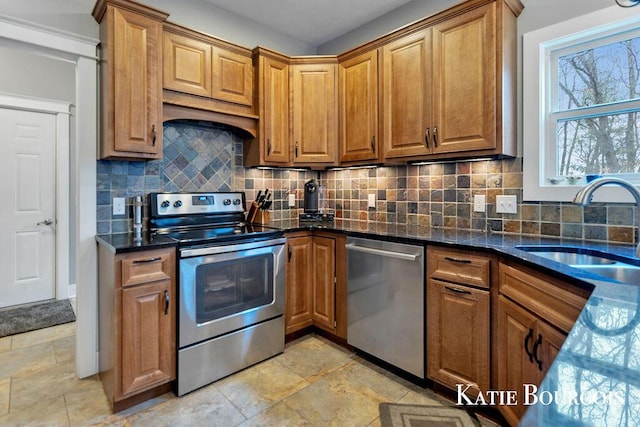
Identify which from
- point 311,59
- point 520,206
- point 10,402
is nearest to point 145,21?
point 311,59

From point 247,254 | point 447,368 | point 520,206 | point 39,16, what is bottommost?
point 447,368

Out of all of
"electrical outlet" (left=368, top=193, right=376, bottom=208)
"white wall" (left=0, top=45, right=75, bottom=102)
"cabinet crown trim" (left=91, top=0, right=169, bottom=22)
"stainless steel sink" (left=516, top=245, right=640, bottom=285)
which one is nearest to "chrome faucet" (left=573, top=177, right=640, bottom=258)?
"stainless steel sink" (left=516, top=245, right=640, bottom=285)

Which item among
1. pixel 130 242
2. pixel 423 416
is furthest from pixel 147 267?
pixel 423 416

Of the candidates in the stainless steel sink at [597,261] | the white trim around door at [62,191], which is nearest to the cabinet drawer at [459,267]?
the stainless steel sink at [597,261]

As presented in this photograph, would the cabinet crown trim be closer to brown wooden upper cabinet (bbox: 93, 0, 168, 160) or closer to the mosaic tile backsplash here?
brown wooden upper cabinet (bbox: 93, 0, 168, 160)

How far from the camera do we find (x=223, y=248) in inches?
85.4

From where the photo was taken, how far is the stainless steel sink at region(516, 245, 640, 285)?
1474mm

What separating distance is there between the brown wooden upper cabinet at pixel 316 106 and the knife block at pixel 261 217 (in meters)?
0.52

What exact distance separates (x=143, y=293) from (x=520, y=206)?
2.39 meters

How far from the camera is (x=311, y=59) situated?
2971 mm

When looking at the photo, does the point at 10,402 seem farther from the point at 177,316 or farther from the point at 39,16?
the point at 39,16

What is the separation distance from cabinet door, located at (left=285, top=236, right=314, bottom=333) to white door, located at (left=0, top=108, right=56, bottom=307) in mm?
3014

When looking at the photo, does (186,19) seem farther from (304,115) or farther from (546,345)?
(546,345)

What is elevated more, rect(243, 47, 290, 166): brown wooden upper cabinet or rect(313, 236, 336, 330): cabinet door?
rect(243, 47, 290, 166): brown wooden upper cabinet
